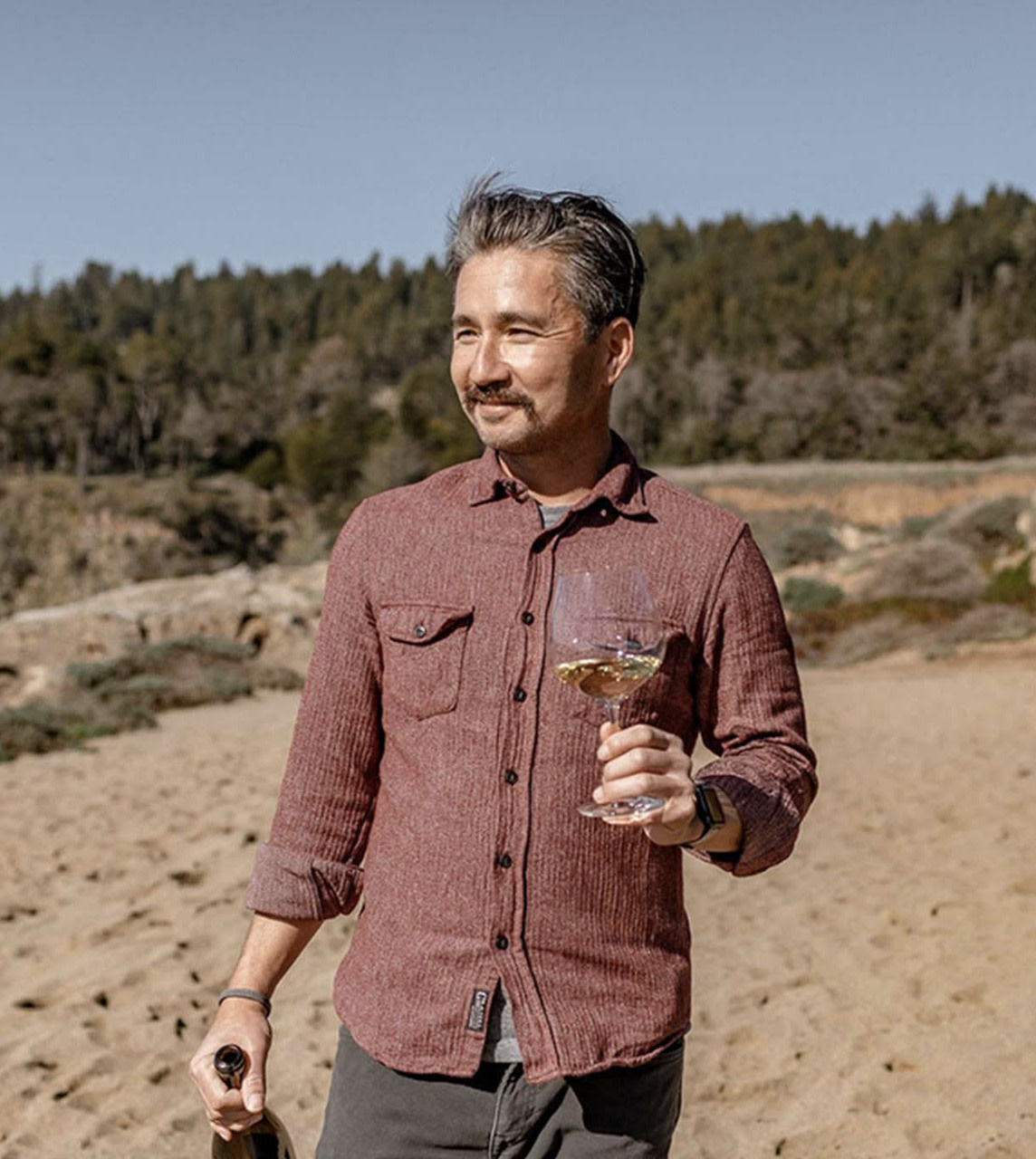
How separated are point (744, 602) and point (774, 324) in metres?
73.1

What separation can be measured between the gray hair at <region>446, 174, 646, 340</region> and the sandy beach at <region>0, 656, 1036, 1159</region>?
336 cm

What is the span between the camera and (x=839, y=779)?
1040 cm

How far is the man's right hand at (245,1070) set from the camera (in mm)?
1778

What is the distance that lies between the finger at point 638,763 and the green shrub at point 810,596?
2140cm

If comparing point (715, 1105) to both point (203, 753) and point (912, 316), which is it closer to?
point (203, 753)

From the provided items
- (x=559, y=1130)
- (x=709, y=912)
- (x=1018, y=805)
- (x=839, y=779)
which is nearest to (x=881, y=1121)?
(x=709, y=912)

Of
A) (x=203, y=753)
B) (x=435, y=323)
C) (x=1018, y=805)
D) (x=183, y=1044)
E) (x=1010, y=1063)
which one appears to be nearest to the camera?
(x=1010, y=1063)

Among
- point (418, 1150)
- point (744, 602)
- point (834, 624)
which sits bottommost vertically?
point (834, 624)

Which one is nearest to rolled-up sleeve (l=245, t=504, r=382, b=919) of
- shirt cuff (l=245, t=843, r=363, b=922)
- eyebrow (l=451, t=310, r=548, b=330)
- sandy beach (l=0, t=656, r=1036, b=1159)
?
shirt cuff (l=245, t=843, r=363, b=922)

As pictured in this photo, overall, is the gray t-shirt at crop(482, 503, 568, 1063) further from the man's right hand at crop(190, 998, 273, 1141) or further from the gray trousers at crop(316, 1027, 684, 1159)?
the man's right hand at crop(190, 998, 273, 1141)

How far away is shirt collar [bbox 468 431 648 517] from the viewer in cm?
189

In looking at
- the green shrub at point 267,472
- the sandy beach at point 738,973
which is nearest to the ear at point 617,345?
the sandy beach at point 738,973

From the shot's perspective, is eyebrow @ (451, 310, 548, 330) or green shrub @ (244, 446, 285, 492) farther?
green shrub @ (244, 446, 285, 492)

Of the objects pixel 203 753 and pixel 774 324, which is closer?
pixel 203 753
